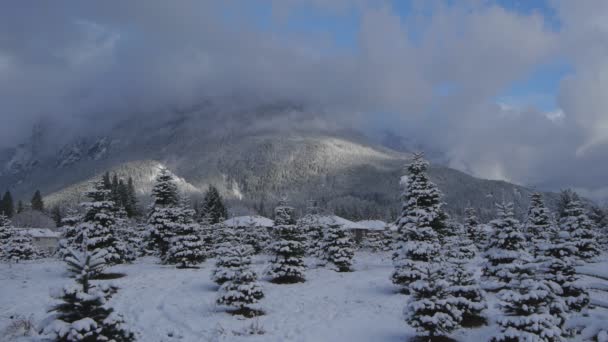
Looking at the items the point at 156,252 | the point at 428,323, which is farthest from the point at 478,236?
the point at 428,323

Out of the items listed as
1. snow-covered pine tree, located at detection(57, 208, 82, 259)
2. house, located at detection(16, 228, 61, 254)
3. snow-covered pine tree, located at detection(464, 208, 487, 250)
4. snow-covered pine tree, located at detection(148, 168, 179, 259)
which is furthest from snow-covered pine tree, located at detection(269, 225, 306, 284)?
house, located at detection(16, 228, 61, 254)

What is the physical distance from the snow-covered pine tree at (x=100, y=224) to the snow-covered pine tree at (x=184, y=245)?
4.70 m

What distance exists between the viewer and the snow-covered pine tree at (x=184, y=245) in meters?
33.1

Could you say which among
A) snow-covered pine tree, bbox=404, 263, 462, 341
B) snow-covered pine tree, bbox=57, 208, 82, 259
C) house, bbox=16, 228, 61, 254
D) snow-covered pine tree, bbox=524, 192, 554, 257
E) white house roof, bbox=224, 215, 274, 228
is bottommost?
house, bbox=16, 228, 61, 254

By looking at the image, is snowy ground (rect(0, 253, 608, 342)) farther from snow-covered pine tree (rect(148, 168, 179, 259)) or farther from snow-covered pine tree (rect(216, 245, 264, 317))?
snow-covered pine tree (rect(148, 168, 179, 259))

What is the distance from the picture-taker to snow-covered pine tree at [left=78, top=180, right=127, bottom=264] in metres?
28.1

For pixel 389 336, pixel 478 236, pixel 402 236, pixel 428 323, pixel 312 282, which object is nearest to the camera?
pixel 428 323

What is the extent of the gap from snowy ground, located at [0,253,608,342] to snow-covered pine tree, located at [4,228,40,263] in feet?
47.9

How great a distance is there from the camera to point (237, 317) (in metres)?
18.1

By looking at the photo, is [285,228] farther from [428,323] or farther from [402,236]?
[428,323]

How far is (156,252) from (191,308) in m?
22.3

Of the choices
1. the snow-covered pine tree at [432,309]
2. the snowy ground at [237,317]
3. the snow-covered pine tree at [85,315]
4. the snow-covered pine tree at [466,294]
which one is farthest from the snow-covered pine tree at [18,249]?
the snow-covered pine tree at [466,294]

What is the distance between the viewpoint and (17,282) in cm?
2566

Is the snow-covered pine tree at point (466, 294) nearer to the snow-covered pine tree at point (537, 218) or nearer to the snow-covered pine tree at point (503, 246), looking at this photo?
the snow-covered pine tree at point (503, 246)
